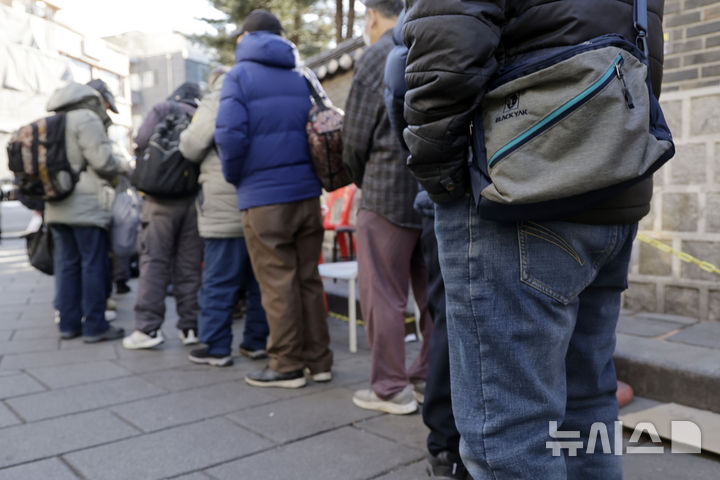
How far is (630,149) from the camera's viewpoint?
4.30ft

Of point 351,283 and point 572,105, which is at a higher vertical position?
point 572,105

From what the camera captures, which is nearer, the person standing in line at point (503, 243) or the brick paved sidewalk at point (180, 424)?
the person standing in line at point (503, 243)

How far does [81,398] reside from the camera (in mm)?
3459

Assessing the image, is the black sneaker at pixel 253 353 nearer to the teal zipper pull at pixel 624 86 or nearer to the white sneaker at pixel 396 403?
the white sneaker at pixel 396 403

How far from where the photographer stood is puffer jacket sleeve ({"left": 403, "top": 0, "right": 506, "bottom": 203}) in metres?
1.34

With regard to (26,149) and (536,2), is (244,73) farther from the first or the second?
(536,2)

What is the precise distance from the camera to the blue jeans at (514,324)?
1407mm

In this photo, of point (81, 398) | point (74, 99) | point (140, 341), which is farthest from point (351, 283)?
point (74, 99)

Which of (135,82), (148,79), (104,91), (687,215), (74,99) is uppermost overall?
(148,79)

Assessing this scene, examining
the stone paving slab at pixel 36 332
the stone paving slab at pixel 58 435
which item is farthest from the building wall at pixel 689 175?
the stone paving slab at pixel 36 332

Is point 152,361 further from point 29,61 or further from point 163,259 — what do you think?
point 29,61

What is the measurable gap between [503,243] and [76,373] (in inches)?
133

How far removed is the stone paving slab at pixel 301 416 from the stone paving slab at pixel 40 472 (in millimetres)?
785

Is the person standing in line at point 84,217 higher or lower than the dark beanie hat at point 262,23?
lower
